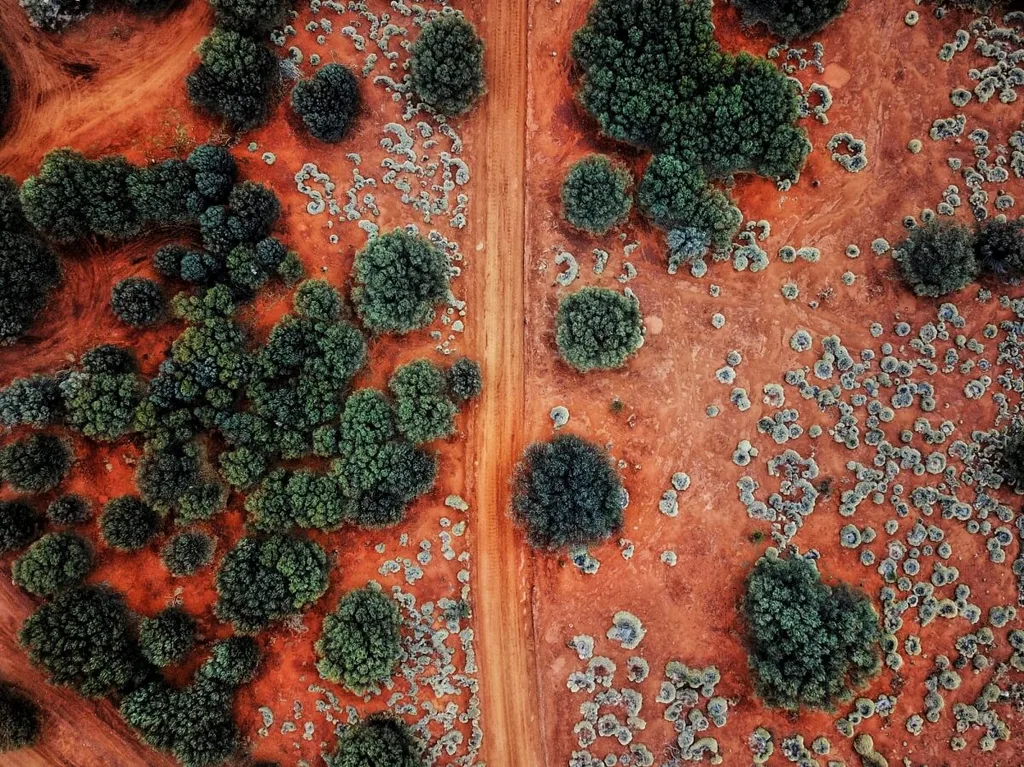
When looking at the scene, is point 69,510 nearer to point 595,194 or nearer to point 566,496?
point 566,496

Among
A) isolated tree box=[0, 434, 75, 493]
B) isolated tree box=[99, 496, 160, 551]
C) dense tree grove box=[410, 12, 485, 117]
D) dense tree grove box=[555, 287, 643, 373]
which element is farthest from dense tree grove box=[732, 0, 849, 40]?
isolated tree box=[0, 434, 75, 493]

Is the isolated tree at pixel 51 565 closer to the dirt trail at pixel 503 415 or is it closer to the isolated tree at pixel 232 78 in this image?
the dirt trail at pixel 503 415

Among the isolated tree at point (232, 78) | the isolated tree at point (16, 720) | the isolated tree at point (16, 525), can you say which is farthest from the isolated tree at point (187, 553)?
the isolated tree at point (232, 78)

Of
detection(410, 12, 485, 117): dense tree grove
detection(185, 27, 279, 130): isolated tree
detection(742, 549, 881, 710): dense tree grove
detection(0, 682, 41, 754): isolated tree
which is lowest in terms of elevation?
detection(742, 549, 881, 710): dense tree grove

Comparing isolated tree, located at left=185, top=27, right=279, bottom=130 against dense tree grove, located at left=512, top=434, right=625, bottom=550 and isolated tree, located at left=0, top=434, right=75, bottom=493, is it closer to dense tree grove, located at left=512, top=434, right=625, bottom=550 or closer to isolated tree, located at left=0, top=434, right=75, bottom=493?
isolated tree, located at left=0, top=434, right=75, bottom=493

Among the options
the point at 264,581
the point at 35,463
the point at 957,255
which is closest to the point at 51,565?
the point at 35,463

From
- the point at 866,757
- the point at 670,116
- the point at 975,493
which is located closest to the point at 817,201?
the point at 670,116
